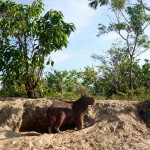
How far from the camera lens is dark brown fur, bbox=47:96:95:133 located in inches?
300

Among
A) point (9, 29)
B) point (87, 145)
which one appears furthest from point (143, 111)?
point (9, 29)

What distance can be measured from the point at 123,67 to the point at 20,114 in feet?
35.0

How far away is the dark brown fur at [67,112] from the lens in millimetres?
7621

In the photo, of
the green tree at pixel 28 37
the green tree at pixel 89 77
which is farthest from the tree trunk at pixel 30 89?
the green tree at pixel 89 77

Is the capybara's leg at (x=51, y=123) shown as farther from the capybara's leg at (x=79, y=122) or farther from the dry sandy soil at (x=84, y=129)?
the capybara's leg at (x=79, y=122)

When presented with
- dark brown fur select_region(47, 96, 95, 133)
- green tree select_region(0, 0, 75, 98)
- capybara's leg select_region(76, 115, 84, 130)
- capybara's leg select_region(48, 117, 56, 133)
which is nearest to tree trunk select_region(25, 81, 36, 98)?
green tree select_region(0, 0, 75, 98)

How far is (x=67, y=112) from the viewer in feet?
25.3

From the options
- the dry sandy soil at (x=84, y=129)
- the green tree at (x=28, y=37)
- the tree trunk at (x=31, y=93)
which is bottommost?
the dry sandy soil at (x=84, y=129)

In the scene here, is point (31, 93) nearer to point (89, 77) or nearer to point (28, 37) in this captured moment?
point (28, 37)

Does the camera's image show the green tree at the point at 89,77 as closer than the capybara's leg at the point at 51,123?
No

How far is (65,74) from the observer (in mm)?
20172

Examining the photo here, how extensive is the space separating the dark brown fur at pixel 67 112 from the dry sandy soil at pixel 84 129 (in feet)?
0.83

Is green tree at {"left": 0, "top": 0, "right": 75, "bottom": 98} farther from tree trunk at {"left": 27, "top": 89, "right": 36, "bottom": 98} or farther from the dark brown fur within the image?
the dark brown fur

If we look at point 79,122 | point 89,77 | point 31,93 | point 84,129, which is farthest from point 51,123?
point 89,77
